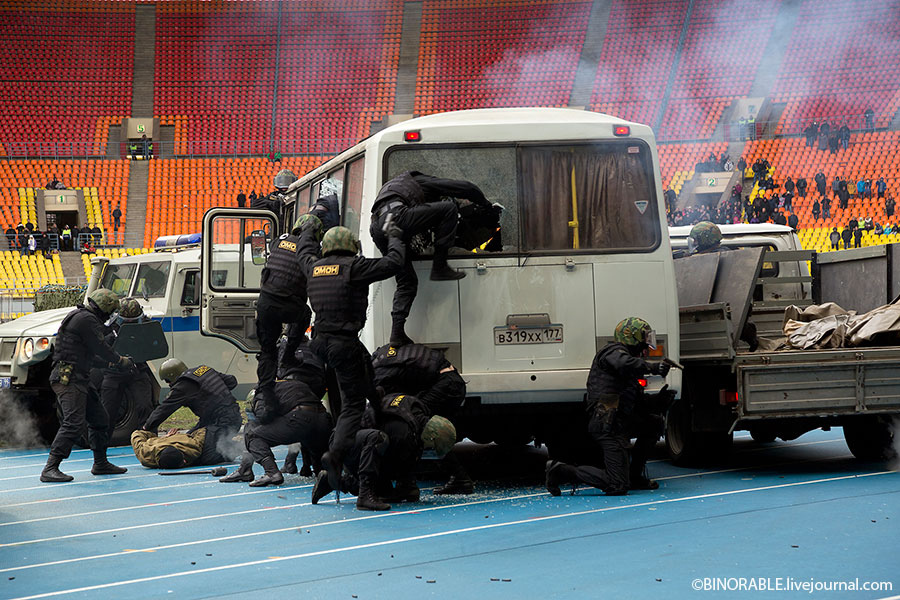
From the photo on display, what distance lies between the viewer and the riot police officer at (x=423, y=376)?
8.04 meters

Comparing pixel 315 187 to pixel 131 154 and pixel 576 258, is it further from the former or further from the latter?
pixel 131 154

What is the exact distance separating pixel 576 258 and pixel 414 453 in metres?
2.01

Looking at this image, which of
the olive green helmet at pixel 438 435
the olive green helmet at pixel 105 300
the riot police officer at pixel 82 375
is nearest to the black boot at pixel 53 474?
the riot police officer at pixel 82 375

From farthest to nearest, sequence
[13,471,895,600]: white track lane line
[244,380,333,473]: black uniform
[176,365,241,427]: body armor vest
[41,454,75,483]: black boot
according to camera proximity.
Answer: [176,365,241,427]: body armor vest < [41,454,75,483]: black boot < [244,380,333,473]: black uniform < [13,471,895,600]: white track lane line

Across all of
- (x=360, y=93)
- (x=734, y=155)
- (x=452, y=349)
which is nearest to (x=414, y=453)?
(x=452, y=349)

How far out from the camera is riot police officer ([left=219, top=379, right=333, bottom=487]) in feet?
28.7

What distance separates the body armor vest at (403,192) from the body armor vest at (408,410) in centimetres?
147

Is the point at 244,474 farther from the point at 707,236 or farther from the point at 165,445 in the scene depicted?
the point at 707,236

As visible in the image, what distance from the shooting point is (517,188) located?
27.9ft

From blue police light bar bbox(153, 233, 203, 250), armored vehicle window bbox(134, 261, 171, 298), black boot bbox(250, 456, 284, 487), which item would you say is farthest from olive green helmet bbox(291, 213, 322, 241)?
blue police light bar bbox(153, 233, 203, 250)

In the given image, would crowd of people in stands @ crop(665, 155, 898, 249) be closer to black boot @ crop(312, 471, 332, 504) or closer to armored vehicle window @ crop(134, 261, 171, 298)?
armored vehicle window @ crop(134, 261, 171, 298)

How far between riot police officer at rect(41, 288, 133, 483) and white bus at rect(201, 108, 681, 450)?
351 centimetres

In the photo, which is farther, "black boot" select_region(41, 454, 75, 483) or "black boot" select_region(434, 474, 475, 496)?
"black boot" select_region(41, 454, 75, 483)

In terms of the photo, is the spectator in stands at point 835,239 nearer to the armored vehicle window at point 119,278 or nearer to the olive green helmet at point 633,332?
the armored vehicle window at point 119,278
